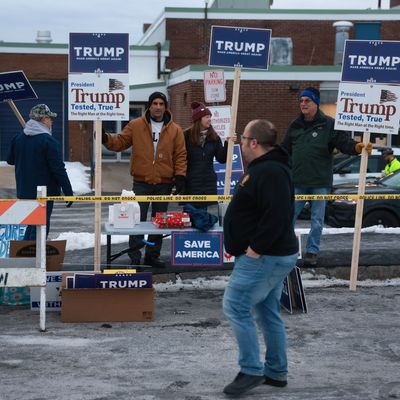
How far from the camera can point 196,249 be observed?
859 centimetres

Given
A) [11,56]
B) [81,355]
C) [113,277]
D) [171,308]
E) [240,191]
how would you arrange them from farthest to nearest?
1. [11,56]
2. [171,308]
3. [113,277]
4. [81,355]
5. [240,191]

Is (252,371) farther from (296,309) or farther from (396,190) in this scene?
(396,190)

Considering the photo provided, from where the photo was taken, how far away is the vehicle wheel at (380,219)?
14.6 meters

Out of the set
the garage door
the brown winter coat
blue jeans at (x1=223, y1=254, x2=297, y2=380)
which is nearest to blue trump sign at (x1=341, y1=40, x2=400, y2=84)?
the brown winter coat

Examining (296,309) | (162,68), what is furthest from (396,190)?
(162,68)

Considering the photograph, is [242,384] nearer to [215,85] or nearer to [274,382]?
[274,382]

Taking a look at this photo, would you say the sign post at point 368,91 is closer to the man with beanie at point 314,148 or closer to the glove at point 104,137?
the man with beanie at point 314,148

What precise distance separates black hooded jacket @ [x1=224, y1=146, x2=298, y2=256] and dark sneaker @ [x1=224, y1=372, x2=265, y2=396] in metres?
0.88

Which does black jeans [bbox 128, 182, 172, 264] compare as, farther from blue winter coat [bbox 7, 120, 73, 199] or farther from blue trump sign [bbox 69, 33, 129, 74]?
blue trump sign [bbox 69, 33, 129, 74]

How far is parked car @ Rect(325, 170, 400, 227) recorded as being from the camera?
14555 millimetres

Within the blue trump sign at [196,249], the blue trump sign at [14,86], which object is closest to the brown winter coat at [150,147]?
the blue trump sign at [196,249]

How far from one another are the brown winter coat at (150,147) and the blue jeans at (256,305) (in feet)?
11.8

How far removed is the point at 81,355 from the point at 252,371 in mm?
1668

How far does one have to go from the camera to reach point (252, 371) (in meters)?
5.61
